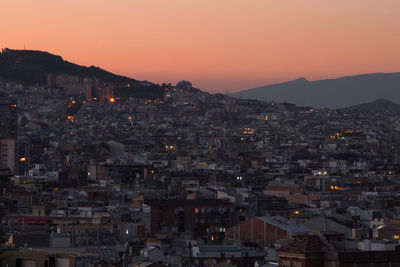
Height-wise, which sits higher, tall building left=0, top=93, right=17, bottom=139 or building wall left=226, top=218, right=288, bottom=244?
tall building left=0, top=93, right=17, bottom=139

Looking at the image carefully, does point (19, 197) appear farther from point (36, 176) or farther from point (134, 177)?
point (134, 177)

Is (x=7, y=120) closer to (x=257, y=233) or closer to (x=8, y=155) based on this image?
(x=8, y=155)

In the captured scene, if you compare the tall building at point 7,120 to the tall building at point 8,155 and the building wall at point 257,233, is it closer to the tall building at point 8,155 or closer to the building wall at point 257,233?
the tall building at point 8,155

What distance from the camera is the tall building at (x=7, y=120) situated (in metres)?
171

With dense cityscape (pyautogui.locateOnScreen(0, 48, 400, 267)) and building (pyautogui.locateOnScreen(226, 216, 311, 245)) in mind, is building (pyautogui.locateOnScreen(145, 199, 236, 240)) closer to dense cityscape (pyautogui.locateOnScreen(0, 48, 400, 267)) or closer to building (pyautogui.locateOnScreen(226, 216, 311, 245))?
dense cityscape (pyautogui.locateOnScreen(0, 48, 400, 267))

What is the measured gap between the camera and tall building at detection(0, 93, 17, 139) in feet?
562

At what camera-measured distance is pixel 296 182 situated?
10819 centimetres

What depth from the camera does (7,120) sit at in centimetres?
17488

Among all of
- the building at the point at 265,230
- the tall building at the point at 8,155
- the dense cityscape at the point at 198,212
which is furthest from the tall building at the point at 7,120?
the building at the point at 265,230

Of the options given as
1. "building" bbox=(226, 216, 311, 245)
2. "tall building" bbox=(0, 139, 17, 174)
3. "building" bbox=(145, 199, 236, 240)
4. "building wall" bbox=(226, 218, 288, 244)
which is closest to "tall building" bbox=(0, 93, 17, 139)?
"tall building" bbox=(0, 139, 17, 174)

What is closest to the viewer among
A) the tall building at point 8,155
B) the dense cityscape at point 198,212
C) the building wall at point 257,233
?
the dense cityscape at point 198,212

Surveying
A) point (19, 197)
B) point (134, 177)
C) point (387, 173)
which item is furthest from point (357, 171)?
point (19, 197)

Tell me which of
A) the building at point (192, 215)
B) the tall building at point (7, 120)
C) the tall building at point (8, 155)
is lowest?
the building at point (192, 215)

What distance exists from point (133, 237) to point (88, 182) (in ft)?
184
